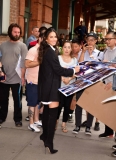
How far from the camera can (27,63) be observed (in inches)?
176

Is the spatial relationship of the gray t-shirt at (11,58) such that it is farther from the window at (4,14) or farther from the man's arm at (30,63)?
the window at (4,14)

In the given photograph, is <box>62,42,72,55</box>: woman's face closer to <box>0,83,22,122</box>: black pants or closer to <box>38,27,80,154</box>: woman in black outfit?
<box>38,27,80,154</box>: woman in black outfit

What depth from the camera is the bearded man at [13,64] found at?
186 inches

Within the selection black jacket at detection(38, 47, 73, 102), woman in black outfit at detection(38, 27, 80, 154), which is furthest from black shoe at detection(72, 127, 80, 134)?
black jacket at detection(38, 47, 73, 102)

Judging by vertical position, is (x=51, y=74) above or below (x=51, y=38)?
below

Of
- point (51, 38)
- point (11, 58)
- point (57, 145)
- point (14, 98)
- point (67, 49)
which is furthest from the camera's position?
point (14, 98)

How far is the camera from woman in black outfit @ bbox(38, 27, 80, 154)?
3.65 m

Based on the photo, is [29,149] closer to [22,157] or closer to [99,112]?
[22,157]

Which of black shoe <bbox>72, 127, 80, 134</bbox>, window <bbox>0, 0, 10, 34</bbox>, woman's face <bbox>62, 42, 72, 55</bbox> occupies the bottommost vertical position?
black shoe <bbox>72, 127, 80, 134</bbox>

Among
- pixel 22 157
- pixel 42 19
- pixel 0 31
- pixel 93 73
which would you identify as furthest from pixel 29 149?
pixel 42 19

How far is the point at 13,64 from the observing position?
4.77m

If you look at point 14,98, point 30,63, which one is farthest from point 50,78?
point 14,98

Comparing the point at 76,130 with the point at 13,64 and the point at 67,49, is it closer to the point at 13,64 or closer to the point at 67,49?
the point at 67,49

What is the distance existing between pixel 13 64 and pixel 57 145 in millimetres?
1594
